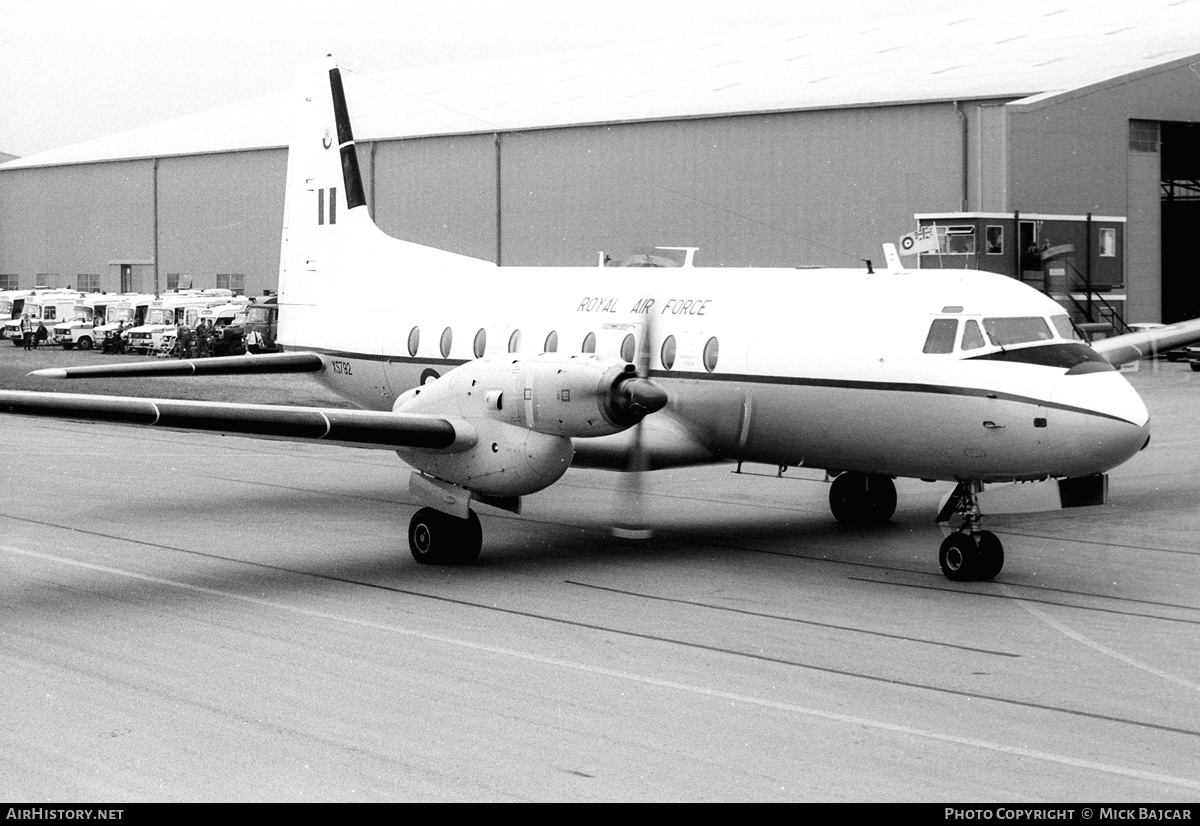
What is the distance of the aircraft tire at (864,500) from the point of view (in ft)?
59.9

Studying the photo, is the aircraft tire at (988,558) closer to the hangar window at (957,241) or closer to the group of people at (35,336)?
the hangar window at (957,241)

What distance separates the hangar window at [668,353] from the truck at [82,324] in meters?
45.9

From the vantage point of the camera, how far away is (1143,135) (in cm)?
4450

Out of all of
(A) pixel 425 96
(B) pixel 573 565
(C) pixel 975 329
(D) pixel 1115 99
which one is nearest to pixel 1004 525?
(C) pixel 975 329

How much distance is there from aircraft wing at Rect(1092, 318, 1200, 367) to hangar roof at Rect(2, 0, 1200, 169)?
882 inches

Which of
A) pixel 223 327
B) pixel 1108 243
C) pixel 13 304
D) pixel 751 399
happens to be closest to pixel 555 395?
pixel 751 399

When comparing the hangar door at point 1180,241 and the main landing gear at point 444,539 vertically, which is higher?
the hangar door at point 1180,241

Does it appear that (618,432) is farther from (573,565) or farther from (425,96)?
(425,96)

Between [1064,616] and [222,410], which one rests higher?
[222,410]

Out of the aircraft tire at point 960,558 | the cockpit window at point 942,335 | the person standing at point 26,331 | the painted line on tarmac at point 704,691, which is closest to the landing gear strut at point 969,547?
the aircraft tire at point 960,558

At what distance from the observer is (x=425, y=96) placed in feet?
217

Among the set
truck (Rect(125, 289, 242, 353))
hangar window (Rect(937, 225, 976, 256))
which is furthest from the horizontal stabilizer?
truck (Rect(125, 289, 242, 353))

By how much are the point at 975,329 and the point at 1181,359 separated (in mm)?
29946

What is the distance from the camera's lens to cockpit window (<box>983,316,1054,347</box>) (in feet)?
47.8
